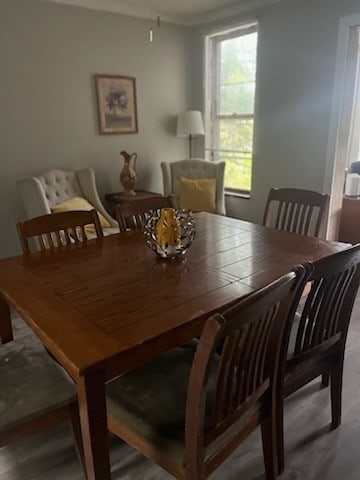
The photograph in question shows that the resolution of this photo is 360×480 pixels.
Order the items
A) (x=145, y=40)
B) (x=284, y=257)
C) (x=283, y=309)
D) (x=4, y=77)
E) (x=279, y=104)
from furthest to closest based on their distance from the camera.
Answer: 1. (x=145, y=40)
2. (x=279, y=104)
3. (x=4, y=77)
4. (x=284, y=257)
5. (x=283, y=309)

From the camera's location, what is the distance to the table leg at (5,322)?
174 cm

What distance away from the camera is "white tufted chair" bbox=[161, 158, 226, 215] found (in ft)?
13.4

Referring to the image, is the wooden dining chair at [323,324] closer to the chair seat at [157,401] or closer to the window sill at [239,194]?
Answer: the chair seat at [157,401]

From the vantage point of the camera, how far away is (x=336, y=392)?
5.73ft

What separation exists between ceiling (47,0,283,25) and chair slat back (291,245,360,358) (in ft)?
10.6

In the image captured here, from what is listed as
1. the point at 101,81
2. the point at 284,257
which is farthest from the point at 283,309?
the point at 101,81

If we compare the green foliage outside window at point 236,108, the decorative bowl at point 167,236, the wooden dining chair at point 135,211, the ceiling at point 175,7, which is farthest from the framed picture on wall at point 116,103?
the decorative bowl at point 167,236

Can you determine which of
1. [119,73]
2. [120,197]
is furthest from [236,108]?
[120,197]

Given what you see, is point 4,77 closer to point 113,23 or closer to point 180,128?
point 113,23

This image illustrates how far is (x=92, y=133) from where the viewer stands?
13.1ft

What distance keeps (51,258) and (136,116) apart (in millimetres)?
2879

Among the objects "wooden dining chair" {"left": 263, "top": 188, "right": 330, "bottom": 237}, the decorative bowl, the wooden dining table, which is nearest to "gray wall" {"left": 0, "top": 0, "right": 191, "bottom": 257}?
the wooden dining table

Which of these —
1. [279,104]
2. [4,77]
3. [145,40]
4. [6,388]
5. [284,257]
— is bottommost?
[6,388]

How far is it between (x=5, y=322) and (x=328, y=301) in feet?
4.61
